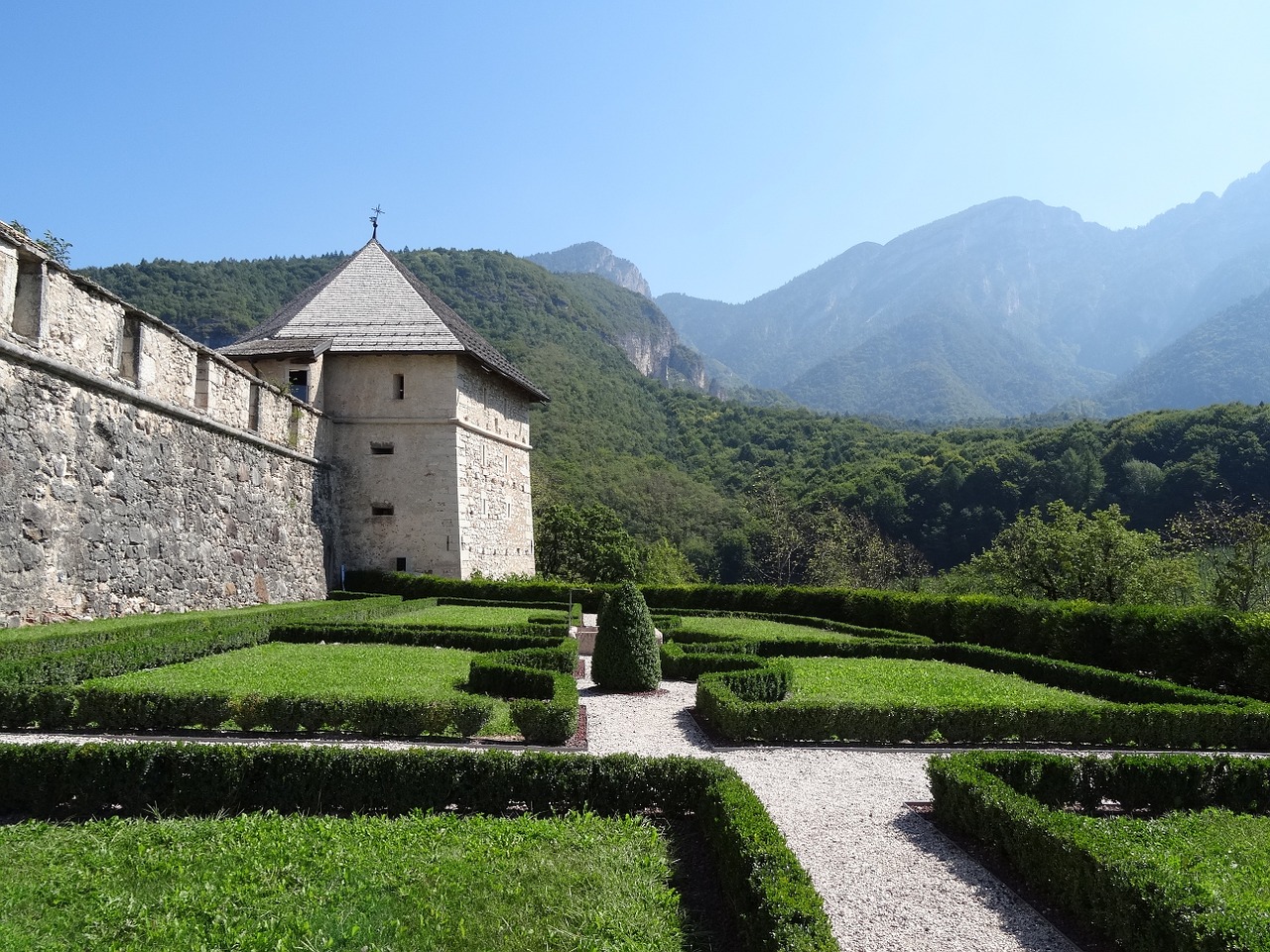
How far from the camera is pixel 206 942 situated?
12.0ft

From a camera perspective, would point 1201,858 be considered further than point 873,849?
No

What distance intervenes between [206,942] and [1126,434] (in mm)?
55839

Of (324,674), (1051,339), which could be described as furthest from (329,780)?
(1051,339)

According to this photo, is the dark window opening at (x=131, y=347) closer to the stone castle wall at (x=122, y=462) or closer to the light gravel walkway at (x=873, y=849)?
Answer: the stone castle wall at (x=122, y=462)

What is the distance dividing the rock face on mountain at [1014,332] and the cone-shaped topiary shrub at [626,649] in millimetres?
116826

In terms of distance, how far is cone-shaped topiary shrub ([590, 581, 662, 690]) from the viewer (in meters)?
11.1

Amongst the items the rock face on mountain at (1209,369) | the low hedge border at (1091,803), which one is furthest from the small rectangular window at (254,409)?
the rock face on mountain at (1209,369)

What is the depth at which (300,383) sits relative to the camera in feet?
74.3

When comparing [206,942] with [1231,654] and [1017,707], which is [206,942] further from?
[1231,654]

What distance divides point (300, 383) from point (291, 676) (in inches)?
580

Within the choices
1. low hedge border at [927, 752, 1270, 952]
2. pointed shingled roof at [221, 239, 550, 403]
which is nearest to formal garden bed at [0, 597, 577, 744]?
low hedge border at [927, 752, 1270, 952]

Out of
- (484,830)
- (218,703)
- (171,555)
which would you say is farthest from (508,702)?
(171,555)

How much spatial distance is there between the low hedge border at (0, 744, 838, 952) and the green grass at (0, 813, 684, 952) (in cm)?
→ 31

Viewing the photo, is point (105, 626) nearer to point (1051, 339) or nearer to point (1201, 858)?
point (1201, 858)
